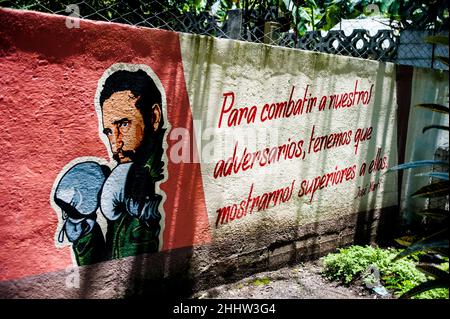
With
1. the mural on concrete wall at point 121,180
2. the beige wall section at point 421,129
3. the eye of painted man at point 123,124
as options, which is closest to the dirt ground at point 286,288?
the mural on concrete wall at point 121,180

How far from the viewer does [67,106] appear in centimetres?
214

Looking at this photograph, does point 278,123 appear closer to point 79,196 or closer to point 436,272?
point 436,272

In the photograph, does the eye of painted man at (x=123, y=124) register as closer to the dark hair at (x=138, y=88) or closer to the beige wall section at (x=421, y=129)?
the dark hair at (x=138, y=88)

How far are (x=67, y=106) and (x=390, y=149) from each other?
3502 mm

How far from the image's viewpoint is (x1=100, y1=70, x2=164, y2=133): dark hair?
7.49 feet

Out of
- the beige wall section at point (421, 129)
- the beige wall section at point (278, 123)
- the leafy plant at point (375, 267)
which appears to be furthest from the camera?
the beige wall section at point (421, 129)

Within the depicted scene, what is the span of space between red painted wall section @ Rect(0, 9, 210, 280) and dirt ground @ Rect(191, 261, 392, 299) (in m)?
1.31

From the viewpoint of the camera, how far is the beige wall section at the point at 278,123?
2.73m

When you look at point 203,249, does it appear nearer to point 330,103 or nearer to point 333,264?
point 333,264

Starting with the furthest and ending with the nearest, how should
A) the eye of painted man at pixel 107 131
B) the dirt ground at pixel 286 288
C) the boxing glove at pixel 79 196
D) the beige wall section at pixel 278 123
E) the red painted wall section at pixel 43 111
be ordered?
1. the dirt ground at pixel 286 288
2. the beige wall section at pixel 278 123
3. the eye of painted man at pixel 107 131
4. the boxing glove at pixel 79 196
5. the red painted wall section at pixel 43 111

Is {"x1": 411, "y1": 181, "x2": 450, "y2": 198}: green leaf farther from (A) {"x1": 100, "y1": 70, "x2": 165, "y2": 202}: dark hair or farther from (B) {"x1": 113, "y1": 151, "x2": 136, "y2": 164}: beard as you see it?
(B) {"x1": 113, "y1": 151, "x2": 136, "y2": 164}: beard

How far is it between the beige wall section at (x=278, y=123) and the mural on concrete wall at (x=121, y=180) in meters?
0.33

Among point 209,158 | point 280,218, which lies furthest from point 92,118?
point 280,218
